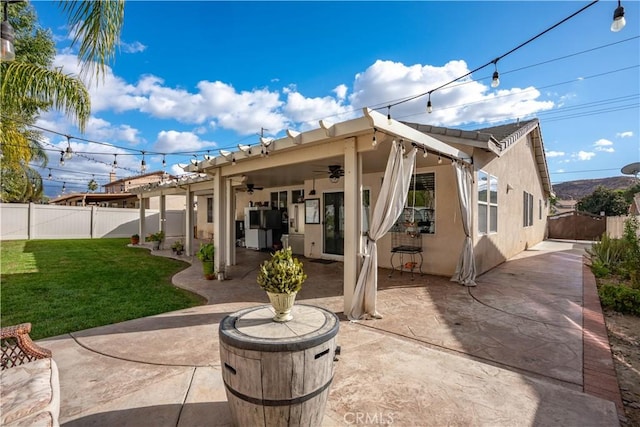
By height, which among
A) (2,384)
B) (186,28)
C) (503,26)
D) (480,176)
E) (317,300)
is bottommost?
(317,300)

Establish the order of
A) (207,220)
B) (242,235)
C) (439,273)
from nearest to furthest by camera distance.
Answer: (439,273) < (242,235) < (207,220)

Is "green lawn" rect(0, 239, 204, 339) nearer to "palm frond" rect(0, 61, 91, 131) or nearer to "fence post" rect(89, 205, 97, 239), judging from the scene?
"palm frond" rect(0, 61, 91, 131)

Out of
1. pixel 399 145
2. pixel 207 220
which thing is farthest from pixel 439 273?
pixel 207 220

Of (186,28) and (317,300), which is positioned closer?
(317,300)

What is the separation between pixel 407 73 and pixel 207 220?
13183mm

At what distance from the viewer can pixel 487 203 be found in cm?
809

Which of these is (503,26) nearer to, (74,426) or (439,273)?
(439,273)

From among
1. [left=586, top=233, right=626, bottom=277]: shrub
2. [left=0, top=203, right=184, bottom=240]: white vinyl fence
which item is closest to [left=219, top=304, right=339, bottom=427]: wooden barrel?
[left=586, top=233, right=626, bottom=277]: shrub

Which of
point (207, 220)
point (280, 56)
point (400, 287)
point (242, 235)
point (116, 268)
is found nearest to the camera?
point (400, 287)

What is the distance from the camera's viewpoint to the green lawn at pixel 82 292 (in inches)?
176

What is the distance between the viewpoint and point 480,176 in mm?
7605

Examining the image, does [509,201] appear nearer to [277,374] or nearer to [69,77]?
[277,374]

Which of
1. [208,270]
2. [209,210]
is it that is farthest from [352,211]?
[209,210]

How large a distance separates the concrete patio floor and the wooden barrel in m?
0.54
